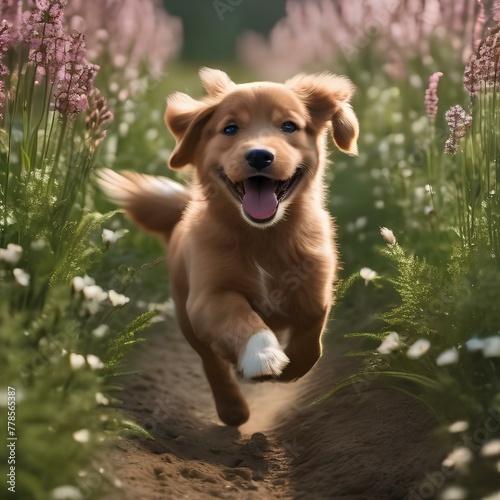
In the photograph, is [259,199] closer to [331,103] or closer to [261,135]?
Answer: [261,135]

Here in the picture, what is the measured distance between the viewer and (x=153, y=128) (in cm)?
700

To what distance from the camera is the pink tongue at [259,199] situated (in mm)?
3449

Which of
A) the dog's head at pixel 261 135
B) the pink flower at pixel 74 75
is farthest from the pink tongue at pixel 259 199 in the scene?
the pink flower at pixel 74 75

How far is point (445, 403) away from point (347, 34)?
463 cm

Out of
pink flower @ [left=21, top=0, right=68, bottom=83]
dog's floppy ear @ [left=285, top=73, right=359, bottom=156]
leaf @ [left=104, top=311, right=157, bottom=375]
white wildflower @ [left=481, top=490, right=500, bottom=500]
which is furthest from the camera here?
dog's floppy ear @ [left=285, top=73, right=359, bottom=156]

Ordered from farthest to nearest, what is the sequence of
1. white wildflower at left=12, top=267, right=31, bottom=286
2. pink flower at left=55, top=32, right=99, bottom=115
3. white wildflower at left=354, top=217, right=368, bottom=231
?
white wildflower at left=354, top=217, right=368, bottom=231, pink flower at left=55, top=32, right=99, bottom=115, white wildflower at left=12, top=267, right=31, bottom=286

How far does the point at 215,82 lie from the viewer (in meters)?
4.03

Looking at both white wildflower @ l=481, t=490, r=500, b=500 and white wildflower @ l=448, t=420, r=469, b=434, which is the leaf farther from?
white wildflower @ l=481, t=490, r=500, b=500

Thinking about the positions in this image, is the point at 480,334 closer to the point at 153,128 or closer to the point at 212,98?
the point at 212,98

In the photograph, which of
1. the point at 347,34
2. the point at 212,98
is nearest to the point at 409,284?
the point at 212,98

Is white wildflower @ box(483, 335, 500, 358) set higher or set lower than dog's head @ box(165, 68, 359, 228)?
lower

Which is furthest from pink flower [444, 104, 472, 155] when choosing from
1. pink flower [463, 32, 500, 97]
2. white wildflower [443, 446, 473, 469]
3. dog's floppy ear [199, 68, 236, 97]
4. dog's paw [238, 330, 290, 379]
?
white wildflower [443, 446, 473, 469]

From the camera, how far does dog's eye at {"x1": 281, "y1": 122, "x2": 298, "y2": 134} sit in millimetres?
3629

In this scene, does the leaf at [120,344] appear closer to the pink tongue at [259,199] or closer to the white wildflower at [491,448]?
the pink tongue at [259,199]
